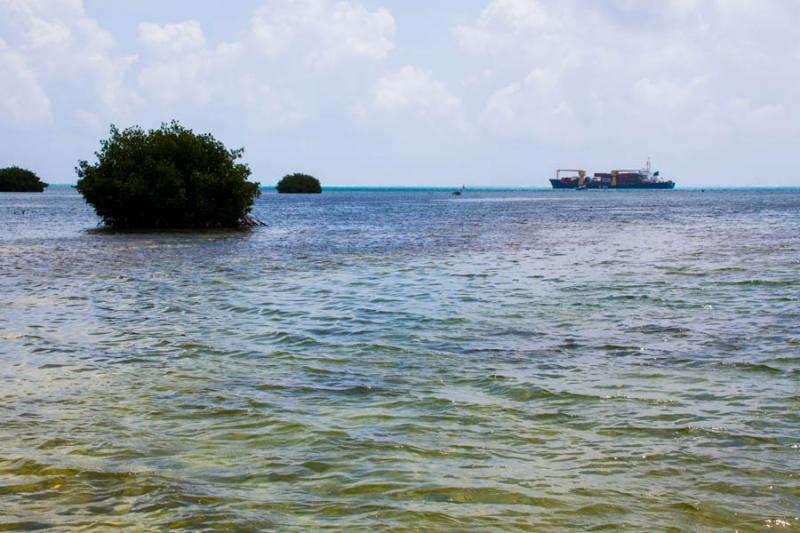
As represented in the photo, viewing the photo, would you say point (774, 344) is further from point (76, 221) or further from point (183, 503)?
point (76, 221)

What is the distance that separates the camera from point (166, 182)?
171 feet

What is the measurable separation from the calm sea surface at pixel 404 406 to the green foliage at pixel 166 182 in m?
30.3

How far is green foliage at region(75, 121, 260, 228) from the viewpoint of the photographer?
52844mm

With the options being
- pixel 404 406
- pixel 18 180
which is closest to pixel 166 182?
pixel 404 406

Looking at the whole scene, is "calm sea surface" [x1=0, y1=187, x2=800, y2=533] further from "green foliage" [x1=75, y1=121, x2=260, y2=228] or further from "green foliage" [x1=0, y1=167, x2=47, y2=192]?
"green foliage" [x1=0, y1=167, x2=47, y2=192]

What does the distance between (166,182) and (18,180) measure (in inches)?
6208

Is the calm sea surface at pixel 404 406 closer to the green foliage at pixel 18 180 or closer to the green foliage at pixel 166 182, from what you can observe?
the green foliage at pixel 166 182

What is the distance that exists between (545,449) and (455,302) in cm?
1152

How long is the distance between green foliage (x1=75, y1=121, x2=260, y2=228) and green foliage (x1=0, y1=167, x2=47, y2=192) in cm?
14944

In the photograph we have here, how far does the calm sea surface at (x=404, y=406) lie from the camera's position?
6.90m

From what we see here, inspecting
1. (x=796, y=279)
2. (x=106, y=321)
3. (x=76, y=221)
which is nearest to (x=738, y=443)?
(x=106, y=321)

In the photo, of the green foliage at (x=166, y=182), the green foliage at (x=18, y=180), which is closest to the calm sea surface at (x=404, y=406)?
the green foliage at (x=166, y=182)

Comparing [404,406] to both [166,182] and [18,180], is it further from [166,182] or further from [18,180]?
[18,180]

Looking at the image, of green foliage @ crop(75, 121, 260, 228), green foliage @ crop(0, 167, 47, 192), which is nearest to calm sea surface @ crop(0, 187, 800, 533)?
green foliage @ crop(75, 121, 260, 228)
